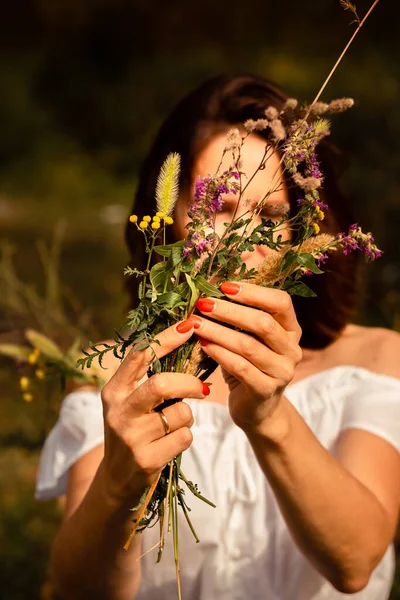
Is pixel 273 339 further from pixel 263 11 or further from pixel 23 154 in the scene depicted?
pixel 263 11

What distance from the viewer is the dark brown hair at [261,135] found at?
1.41 m

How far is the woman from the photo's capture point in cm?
86

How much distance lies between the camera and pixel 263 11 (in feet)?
25.0

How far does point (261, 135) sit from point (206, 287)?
1.95 ft

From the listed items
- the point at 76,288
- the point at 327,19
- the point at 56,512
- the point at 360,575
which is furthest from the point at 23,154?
the point at 360,575

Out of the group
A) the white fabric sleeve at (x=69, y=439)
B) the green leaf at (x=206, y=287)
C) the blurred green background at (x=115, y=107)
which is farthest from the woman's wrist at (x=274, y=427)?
the blurred green background at (x=115, y=107)

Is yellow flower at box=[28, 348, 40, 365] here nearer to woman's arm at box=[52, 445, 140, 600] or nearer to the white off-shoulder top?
the white off-shoulder top

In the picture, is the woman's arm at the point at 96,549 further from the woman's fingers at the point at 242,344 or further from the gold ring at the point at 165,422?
the woman's fingers at the point at 242,344

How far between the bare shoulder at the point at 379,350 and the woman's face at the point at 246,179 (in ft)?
1.35

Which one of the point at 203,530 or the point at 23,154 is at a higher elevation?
the point at 23,154

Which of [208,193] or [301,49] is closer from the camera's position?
[208,193]

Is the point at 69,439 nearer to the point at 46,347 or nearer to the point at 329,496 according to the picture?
the point at 46,347

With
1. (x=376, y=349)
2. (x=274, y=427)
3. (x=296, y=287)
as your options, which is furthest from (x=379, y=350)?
(x=296, y=287)

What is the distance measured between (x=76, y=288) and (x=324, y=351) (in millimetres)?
3447
